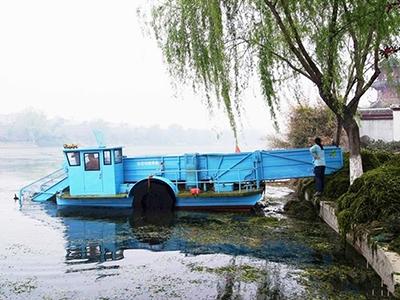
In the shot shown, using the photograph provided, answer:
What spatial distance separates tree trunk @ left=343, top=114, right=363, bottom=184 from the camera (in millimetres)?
10875

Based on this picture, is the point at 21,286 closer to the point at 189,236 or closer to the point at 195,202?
the point at 189,236

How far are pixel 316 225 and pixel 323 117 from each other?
974 centimetres

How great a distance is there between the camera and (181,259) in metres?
8.05

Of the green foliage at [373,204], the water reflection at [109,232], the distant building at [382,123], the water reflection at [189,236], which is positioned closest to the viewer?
the green foliage at [373,204]

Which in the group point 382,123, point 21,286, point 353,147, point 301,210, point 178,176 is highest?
point 382,123

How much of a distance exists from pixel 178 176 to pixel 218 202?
5.35 feet

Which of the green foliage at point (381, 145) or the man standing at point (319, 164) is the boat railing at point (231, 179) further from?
the green foliage at point (381, 145)

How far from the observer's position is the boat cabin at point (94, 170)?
13.8 metres

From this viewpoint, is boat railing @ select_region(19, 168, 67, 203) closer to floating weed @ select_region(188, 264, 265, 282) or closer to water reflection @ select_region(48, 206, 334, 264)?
water reflection @ select_region(48, 206, 334, 264)

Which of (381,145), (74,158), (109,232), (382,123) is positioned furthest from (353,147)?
(382,123)

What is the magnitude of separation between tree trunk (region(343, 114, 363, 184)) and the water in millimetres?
1557

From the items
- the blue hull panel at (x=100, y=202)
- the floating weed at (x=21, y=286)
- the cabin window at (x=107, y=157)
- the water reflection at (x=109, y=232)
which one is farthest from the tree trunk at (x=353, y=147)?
the floating weed at (x=21, y=286)

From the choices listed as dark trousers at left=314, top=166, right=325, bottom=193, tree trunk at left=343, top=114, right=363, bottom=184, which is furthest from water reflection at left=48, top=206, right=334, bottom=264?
tree trunk at left=343, top=114, right=363, bottom=184

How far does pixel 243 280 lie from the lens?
6699mm
